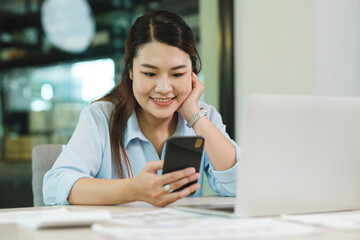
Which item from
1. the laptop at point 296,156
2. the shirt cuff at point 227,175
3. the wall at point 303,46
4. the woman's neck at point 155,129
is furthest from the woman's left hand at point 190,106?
the wall at point 303,46

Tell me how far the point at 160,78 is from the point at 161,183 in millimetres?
523

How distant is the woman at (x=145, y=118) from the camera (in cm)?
157

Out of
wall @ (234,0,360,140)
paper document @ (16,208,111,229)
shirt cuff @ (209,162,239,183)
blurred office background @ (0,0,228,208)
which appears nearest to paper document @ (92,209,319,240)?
paper document @ (16,208,111,229)

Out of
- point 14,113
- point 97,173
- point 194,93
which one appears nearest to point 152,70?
point 194,93

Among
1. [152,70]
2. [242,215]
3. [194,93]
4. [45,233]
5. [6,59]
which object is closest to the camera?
[45,233]

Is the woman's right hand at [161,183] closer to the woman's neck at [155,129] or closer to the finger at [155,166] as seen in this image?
the finger at [155,166]

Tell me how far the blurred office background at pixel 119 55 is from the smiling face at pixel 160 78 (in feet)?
4.72

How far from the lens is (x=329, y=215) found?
1.04m

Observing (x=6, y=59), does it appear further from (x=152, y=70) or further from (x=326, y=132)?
(x=326, y=132)

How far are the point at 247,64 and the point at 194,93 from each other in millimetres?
1414

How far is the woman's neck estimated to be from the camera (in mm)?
1789

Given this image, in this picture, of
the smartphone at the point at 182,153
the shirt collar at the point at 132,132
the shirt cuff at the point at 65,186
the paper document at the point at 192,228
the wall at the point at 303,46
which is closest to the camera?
the paper document at the point at 192,228

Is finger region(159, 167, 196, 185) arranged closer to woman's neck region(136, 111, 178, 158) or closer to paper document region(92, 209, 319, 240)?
paper document region(92, 209, 319, 240)

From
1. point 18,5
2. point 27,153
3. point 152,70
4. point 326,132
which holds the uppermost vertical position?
point 18,5
